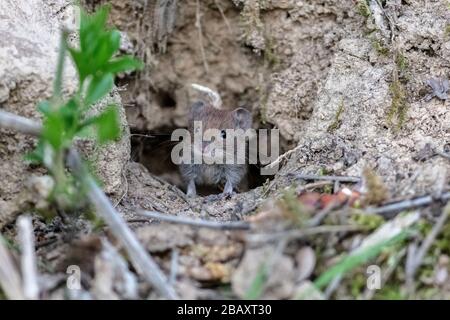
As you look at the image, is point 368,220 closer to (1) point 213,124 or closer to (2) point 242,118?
(2) point 242,118

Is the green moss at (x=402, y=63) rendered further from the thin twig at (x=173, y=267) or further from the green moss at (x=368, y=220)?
the thin twig at (x=173, y=267)

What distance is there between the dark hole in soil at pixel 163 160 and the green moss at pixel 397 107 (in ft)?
7.00

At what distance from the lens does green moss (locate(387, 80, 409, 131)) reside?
4.72 metres

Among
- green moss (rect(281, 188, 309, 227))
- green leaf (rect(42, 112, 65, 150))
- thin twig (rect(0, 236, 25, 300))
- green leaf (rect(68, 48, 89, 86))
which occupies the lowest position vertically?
thin twig (rect(0, 236, 25, 300))

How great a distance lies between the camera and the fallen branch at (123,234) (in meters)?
2.92

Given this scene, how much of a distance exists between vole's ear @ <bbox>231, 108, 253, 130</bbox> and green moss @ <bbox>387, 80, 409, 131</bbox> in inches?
73.2

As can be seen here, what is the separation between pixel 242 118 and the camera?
6367 millimetres

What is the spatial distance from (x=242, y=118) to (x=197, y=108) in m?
0.50

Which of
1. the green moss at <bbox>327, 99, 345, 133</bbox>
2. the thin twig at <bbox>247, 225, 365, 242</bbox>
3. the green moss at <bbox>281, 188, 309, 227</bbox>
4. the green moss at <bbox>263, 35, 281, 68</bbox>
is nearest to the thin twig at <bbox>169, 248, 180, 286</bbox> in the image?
the thin twig at <bbox>247, 225, 365, 242</bbox>

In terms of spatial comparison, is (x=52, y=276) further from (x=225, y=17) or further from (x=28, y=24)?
(x=225, y=17)

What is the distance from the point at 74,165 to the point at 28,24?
66.6 inches

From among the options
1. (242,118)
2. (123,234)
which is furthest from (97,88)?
(242,118)

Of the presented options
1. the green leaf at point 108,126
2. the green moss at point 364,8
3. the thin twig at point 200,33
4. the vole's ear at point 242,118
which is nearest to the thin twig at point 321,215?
the green leaf at point 108,126

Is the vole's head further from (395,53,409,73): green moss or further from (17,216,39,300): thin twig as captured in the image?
(17,216,39,300): thin twig
